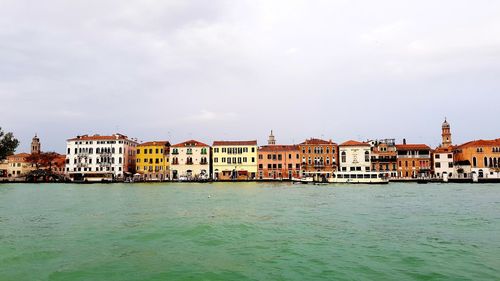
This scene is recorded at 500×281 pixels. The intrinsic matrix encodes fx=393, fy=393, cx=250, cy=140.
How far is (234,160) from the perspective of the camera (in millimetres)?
76250

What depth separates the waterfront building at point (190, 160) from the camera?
77000 millimetres

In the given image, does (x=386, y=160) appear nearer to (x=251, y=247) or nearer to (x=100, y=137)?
(x=100, y=137)

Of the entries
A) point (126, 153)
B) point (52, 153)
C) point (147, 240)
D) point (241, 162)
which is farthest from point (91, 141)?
point (147, 240)

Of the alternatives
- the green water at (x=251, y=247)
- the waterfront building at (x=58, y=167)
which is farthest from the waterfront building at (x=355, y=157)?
the waterfront building at (x=58, y=167)

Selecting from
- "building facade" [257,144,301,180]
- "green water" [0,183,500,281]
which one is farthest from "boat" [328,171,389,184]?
"green water" [0,183,500,281]

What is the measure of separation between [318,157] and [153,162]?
32.6 meters

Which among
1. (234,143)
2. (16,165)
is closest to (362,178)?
(234,143)

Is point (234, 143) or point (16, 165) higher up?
point (234, 143)

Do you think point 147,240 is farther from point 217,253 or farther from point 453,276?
point 453,276

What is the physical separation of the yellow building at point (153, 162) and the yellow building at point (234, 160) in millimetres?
9996

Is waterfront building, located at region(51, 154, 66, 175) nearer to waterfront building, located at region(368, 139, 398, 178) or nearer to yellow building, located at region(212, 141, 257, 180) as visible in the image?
yellow building, located at region(212, 141, 257, 180)

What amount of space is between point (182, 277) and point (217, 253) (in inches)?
101

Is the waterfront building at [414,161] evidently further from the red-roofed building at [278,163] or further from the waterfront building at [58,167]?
the waterfront building at [58,167]

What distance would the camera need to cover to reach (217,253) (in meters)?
11.4
